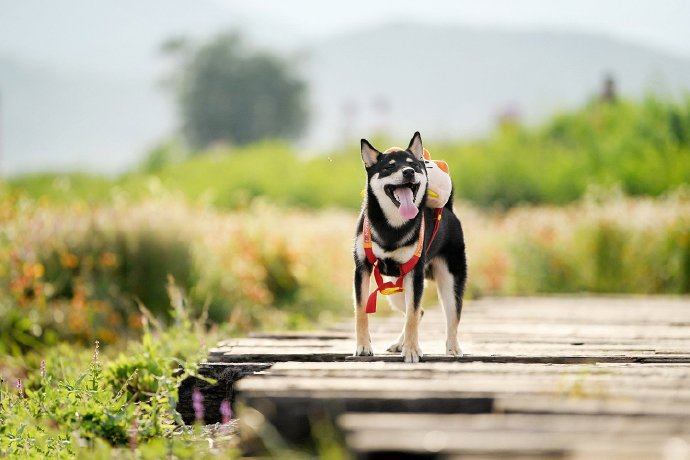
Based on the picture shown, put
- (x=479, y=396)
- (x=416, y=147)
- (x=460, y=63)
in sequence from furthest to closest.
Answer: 1. (x=460, y=63)
2. (x=416, y=147)
3. (x=479, y=396)

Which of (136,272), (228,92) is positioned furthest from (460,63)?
(136,272)

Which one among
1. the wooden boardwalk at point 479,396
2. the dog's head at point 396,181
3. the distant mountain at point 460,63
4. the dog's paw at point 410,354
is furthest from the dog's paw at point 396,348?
the distant mountain at point 460,63

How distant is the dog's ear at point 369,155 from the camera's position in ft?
13.3

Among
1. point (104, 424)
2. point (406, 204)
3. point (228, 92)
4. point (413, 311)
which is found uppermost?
point (228, 92)

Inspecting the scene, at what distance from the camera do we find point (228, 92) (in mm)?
45125

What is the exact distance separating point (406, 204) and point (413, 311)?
1.49ft

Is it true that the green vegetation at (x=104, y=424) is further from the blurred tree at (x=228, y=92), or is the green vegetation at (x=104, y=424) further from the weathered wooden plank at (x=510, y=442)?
the blurred tree at (x=228, y=92)

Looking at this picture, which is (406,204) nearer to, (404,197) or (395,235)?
(404,197)

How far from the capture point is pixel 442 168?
4539 mm

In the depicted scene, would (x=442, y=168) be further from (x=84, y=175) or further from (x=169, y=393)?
(x=84, y=175)

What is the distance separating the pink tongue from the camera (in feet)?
12.7

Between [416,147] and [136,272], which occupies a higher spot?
[416,147]

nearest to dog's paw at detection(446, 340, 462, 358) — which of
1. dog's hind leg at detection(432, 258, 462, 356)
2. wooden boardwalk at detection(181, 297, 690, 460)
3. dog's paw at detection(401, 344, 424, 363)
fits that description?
dog's hind leg at detection(432, 258, 462, 356)

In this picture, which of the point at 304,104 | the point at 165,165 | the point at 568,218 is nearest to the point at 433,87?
the point at 304,104
